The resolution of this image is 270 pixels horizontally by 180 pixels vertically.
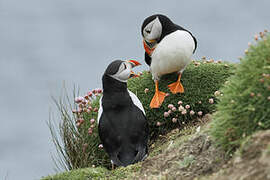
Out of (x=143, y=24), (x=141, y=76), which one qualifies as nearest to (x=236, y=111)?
(x=143, y=24)

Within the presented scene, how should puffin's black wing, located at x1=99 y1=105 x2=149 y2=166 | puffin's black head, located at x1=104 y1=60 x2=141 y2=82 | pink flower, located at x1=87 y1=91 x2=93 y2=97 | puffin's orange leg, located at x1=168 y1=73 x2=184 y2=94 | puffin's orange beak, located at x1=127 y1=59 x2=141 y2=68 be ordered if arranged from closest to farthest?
puffin's black wing, located at x1=99 y1=105 x2=149 y2=166, puffin's black head, located at x1=104 y1=60 x2=141 y2=82, puffin's orange beak, located at x1=127 y1=59 x2=141 y2=68, puffin's orange leg, located at x1=168 y1=73 x2=184 y2=94, pink flower, located at x1=87 y1=91 x2=93 y2=97

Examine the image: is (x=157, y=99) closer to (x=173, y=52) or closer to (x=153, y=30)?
(x=173, y=52)

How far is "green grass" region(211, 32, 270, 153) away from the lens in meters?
4.10

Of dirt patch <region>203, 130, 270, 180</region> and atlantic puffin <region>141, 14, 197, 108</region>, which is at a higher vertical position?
atlantic puffin <region>141, 14, 197, 108</region>

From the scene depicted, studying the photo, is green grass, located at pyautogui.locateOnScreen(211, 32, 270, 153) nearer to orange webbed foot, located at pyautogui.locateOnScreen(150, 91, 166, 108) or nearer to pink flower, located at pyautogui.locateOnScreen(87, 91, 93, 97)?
orange webbed foot, located at pyautogui.locateOnScreen(150, 91, 166, 108)

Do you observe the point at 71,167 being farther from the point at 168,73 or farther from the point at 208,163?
the point at 208,163

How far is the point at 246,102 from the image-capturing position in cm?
419

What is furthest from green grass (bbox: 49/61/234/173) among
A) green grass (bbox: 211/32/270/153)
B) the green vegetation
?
green grass (bbox: 211/32/270/153)

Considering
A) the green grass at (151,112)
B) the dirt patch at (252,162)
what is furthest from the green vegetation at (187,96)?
the dirt patch at (252,162)

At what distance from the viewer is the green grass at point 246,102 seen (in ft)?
13.4

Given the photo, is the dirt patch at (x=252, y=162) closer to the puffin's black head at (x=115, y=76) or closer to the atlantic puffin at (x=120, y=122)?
the atlantic puffin at (x=120, y=122)

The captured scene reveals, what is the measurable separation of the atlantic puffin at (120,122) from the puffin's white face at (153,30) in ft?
3.49

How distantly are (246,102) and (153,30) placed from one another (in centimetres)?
384

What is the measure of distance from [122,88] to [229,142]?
2.93m
